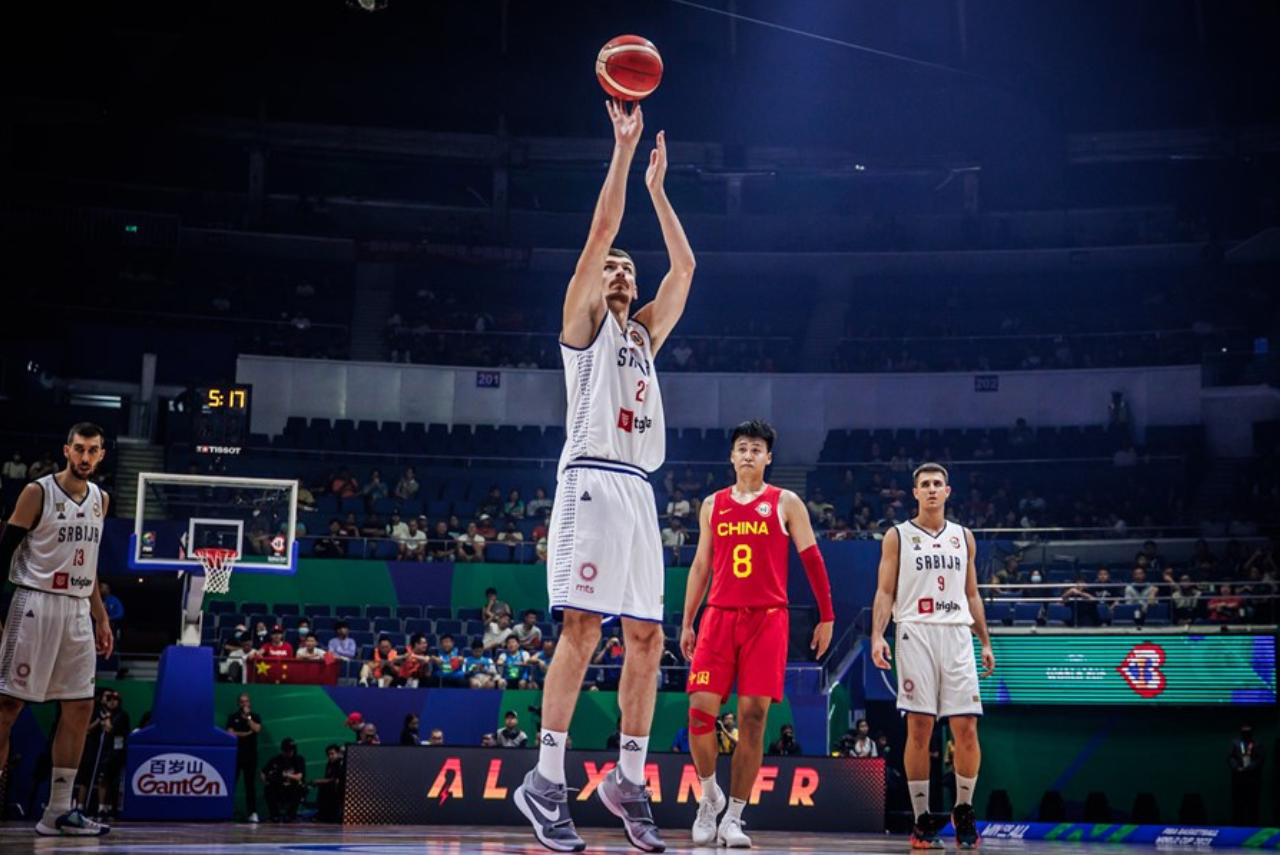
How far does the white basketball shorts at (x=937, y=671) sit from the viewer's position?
9.59 m

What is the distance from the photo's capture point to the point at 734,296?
37.2 metres

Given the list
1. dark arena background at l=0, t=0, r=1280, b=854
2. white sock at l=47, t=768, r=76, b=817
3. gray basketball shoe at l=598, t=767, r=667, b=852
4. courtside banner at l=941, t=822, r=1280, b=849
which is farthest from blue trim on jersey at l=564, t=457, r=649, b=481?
dark arena background at l=0, t=0, r=1280, b=854

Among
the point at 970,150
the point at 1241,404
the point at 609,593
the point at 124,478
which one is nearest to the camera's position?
the point at 609,593

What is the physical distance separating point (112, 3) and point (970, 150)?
20.5 meters

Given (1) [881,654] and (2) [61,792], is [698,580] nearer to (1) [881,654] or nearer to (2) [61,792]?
(1) [881,654]

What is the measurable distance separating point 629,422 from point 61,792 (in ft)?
15.3

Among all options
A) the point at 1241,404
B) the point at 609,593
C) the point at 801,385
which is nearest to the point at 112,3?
the point at 801,385

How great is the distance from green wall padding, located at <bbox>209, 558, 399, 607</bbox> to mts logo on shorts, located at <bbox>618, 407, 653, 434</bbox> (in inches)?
717

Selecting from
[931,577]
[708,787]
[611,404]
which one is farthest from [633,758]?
[931,577]

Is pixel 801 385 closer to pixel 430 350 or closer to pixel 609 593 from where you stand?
pixel 430 350

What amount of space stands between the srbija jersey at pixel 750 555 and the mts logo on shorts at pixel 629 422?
5.76 feet

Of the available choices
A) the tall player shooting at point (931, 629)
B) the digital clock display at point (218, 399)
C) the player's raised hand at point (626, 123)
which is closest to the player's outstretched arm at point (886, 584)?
the tall player shooting at point (931, 629)

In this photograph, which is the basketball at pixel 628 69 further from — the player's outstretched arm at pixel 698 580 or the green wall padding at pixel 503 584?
the green wall padding at pixel 503 584

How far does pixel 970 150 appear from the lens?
34.7 m
